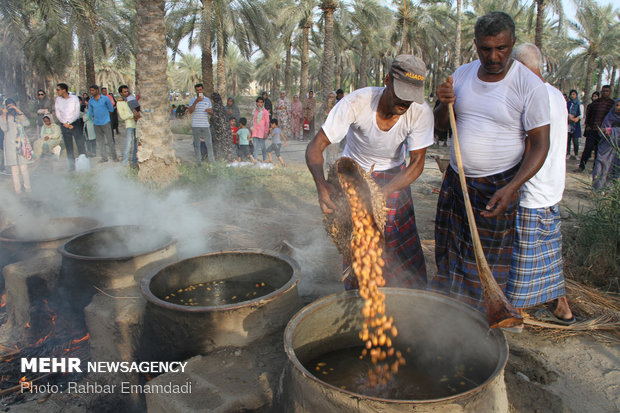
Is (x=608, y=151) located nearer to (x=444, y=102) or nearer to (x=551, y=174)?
(x=551, y=174)

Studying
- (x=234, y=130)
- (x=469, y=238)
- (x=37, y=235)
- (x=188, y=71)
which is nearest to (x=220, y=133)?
(x=234, y=130)

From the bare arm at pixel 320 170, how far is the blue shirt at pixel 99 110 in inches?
340

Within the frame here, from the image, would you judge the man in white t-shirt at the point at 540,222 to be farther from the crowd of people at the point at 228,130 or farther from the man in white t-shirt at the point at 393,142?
the crowd of people at the point at 228,130

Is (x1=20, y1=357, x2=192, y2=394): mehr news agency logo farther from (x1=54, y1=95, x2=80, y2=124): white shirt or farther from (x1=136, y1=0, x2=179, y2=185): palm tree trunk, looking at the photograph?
(x1=54, y1=95, x2=80, y2=124): white shirt

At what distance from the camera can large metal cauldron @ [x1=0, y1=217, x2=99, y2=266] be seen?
397 cm

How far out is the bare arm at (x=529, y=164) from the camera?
7.63 ft

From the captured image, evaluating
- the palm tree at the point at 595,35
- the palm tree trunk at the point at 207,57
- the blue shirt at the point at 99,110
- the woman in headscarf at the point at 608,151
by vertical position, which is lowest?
the woman in headscarf at the point at 608,151

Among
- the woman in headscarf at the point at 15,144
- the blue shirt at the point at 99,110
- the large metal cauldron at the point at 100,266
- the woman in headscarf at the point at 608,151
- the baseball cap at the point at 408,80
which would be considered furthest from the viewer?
the blue shirt at the point at 99,110

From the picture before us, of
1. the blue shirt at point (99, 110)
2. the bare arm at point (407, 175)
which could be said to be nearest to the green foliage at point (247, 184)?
the blue shirt at point (99, 110)

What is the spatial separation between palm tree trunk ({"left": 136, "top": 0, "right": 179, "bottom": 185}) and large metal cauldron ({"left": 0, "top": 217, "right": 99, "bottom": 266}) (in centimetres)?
250

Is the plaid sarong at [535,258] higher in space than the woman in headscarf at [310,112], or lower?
lower

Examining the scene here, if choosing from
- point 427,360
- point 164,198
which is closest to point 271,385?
point 427,360

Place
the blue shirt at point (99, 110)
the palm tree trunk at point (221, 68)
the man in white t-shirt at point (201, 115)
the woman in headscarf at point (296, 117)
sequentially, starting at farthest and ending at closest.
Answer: the palm tree trunk at point (221, 68) < the woman in headscarf at point (296, 117) < the blue shirt at point (99, 110) < the man in white t-shirt at point (201, 115)

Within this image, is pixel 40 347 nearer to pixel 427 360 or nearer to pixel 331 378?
pixel 331 378
